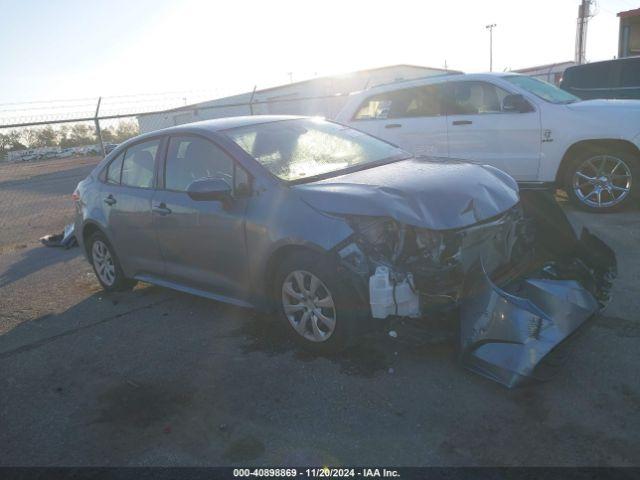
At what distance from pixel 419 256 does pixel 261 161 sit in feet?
4.87

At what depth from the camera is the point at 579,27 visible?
3234 centimetres

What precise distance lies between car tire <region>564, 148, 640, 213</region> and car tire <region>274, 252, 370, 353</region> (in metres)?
4.71

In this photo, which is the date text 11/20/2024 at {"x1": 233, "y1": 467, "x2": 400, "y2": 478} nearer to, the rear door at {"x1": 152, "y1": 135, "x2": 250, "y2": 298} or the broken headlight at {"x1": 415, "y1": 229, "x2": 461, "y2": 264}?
the broken headlight at {"x1": 415, "y1": 229, "x2": 461, "y2": 264}

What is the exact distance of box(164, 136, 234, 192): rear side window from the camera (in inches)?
172

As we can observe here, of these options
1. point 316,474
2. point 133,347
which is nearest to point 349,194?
point 316,474

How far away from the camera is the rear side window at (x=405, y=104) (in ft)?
26.0

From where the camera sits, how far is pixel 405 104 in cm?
823

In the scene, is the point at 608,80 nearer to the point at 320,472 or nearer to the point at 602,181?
the point at 602,181

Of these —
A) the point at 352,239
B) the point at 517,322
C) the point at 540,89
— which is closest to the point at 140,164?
the point at 352,239

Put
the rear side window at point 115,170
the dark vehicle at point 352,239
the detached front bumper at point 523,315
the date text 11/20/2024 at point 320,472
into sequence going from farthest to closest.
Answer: the rear side window at point 115,170 → the dark vehicle at point 352,239 → the detached front bumper at point 523,315 → the date text 11/20/2024 at point 320,472

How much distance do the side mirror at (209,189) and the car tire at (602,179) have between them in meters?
4.95

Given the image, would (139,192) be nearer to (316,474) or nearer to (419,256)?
(419,256)

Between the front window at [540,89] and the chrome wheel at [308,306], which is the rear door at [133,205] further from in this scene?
the front window at [540,89]

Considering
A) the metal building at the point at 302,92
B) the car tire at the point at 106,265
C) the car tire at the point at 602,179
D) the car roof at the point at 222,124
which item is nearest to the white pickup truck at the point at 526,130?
the car tire at the point at 602,179
